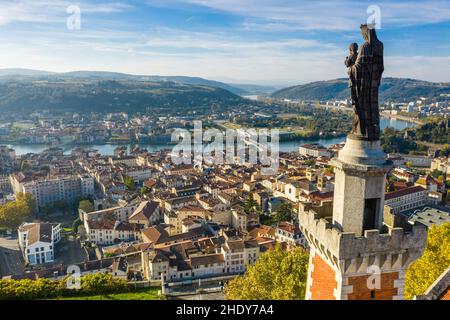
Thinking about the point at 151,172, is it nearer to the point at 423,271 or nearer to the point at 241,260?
the point at 241,260

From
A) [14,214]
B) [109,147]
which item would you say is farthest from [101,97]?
[14,214]

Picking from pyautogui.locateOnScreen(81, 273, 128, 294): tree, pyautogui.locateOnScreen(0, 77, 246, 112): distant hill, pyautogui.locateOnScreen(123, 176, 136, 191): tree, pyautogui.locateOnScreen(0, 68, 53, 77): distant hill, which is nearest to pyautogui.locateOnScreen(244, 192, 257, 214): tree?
pyautogui.locateOnScreen(81, 273, 128, 294): tree

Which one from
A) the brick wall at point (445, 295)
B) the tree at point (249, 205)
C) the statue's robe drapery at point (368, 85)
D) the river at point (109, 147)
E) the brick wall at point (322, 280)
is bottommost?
the river at point (109, 147)

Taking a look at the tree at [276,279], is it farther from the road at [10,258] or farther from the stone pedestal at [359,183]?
the road at [10,258]

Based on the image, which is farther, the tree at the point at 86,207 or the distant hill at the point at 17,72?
the distant hill at the point at 17,72

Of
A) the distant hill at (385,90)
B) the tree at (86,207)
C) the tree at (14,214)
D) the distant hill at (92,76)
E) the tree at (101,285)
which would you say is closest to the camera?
the tree at (101,285)

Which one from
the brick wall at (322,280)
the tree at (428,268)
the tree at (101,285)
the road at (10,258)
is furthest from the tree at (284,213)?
the brick wall at (322,280)

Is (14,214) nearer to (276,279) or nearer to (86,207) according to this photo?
(86,207)
